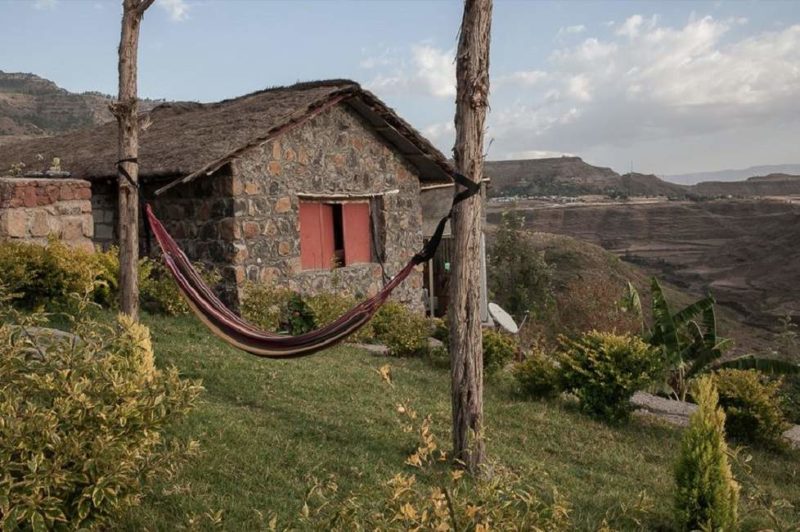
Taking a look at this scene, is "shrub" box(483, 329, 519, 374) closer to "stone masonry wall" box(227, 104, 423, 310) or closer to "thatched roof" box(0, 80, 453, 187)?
"thatched roof" box(0, 80, 453, 187)

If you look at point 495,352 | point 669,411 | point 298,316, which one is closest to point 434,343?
point 495,352

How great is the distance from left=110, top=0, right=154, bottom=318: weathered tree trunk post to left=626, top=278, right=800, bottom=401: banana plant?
20.2ft

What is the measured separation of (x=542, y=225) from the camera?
176ft

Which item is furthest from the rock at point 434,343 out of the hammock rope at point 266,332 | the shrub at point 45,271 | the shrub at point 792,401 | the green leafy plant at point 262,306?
the shrub at point 45,271

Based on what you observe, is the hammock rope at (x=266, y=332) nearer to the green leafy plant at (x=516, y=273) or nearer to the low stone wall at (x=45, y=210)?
the low stone wall at (x=45, y=210)

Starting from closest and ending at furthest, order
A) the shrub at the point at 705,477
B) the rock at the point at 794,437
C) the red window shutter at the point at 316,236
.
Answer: the shrub at the point at 705,477, the rock at the point at 794,437, the red window shutter at the point at 316,236

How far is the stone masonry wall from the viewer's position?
10.4m

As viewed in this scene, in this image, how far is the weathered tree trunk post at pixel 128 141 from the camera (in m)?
6.28

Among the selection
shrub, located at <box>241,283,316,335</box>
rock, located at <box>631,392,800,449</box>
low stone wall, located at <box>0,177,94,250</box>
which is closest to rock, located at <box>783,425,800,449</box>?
rock, located at <box>631,392,800,449</box>

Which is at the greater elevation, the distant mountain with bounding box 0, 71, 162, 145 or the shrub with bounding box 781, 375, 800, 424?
the distant mountain with bounding box 0, 71, 162, 145

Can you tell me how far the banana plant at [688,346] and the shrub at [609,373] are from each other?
1.10 metres

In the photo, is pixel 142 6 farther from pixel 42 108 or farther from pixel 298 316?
pixel 42 108

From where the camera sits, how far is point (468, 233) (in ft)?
16.8

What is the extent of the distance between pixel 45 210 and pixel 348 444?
569 centimetres
